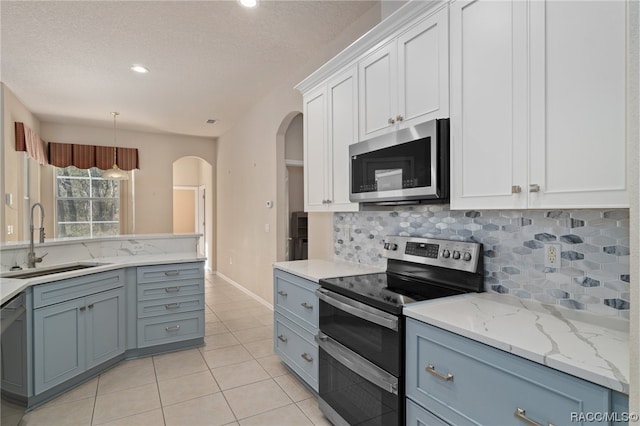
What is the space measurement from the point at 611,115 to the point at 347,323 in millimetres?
1491

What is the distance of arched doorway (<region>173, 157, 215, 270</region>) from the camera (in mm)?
7836

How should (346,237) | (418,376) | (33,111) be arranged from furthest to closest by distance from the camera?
(33,111)
(346,237)
(418,376)

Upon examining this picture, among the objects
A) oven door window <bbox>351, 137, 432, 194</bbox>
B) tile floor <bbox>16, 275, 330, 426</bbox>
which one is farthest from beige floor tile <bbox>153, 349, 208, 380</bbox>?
oven door window <bbox>351, 137, 432, 194</bbox>

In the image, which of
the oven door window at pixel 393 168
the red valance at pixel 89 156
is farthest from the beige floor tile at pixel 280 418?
the red valance at pixel 89 156

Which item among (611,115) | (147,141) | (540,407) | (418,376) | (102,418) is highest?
(147,141)

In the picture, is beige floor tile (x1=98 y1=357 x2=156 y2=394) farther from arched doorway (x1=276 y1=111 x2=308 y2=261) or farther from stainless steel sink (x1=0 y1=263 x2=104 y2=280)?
arched doorway (x1=276 y1=111 x2=308 y2=261)

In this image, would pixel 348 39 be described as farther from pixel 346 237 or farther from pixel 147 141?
pixel 147 141

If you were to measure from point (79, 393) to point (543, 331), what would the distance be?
3.06 metres

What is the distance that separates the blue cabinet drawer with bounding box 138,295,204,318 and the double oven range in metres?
1.74

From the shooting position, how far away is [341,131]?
2586mm

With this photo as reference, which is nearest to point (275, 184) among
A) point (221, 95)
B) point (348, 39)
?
point (221, 95)

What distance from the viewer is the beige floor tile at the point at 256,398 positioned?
2.33 m

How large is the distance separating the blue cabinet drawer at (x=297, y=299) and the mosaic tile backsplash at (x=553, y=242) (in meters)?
0.90

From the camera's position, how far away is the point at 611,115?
1134mm
